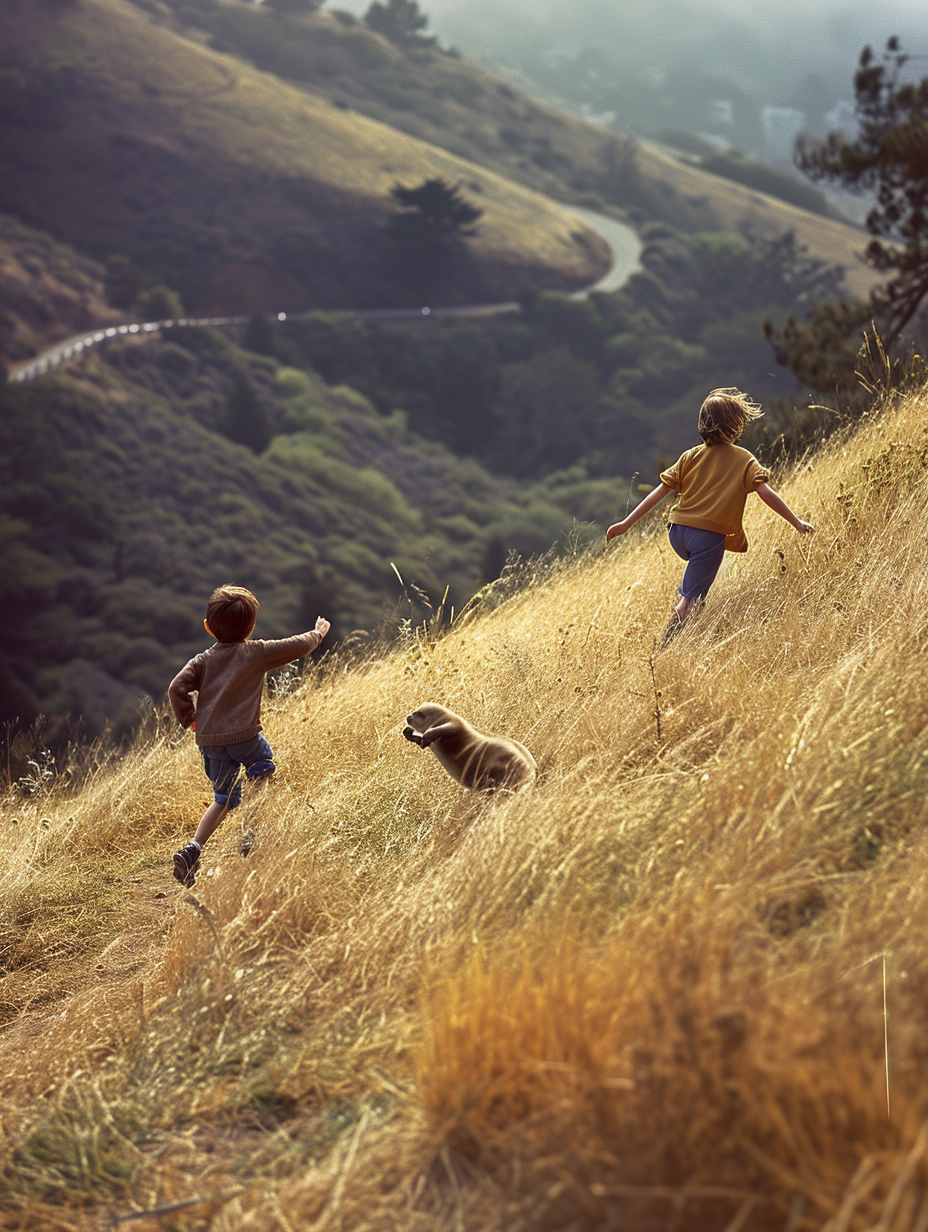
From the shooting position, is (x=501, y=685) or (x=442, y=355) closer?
(x=501, y=685)

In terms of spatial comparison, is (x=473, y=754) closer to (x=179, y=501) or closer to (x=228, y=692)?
(x=228, y=692)

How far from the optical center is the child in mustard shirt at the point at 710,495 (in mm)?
4672

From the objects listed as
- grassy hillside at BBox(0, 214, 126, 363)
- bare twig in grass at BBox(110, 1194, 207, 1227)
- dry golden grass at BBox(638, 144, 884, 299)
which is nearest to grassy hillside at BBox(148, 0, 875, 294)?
dry golden grass at BBox(638, 144, 884, 299)

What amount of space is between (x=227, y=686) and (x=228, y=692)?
1.3 inches

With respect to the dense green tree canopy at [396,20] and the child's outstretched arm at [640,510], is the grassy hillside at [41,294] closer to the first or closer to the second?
the child's outstretched arm at [640,510]

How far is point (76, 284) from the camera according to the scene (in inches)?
2977

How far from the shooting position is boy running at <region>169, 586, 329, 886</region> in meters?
4.19

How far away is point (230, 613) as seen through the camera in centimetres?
419

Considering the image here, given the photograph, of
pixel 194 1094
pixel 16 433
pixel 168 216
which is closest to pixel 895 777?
pixel 194 1094

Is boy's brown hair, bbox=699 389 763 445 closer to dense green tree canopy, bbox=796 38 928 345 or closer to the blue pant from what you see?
the blue pant

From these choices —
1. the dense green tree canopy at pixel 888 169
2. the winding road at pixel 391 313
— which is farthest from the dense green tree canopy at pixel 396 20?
the dense green tree canopy at pixel 888 169

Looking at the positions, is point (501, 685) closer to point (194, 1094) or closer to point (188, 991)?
point (188, 991)

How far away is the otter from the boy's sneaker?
3.82 feet

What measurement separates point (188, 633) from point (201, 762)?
47.7 metres
